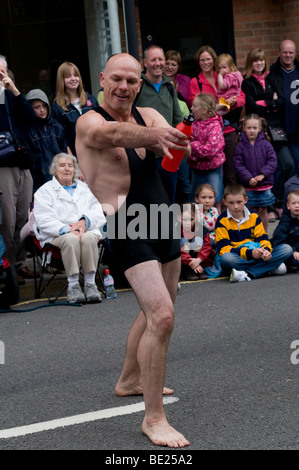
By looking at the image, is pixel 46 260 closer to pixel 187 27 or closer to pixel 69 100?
pixel 69 100

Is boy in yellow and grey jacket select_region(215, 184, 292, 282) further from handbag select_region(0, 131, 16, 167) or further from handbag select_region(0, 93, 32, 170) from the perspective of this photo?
handbag select_region(0, 131, 16, 167)

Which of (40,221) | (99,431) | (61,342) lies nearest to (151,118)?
(99,431)

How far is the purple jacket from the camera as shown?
1004 centimetres

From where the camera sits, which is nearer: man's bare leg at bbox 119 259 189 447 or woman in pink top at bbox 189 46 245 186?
man's bare leg at bbox 119 259 189 447

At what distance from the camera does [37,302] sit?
8.22 meters

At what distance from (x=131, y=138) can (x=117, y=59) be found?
2.06 feet

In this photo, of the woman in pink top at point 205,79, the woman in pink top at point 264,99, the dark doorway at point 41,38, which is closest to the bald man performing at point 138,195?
the woman in pink top at point 205,79

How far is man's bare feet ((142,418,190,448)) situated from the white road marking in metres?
0.46

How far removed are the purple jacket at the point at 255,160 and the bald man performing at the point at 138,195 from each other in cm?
542

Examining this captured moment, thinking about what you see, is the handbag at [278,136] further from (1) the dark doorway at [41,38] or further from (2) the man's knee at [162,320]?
(2) the man's knee at [162,320]

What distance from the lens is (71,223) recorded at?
8.47m

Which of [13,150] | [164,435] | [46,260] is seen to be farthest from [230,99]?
[164,435]

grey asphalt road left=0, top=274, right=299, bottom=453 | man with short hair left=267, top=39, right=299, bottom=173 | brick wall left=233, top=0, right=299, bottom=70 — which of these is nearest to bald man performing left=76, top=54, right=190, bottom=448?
grey asphalt road left=0, top=274, right=299, bottom=453
